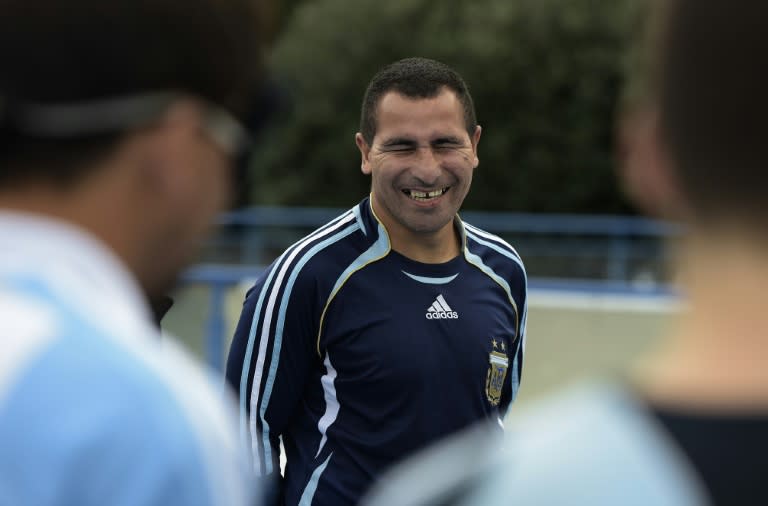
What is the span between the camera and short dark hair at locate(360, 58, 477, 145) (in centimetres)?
396

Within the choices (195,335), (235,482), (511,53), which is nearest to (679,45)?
(235,482)

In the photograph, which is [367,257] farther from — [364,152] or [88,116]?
[88,116]

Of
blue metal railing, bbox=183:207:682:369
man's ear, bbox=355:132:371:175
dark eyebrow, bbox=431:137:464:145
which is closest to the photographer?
dark eyebrow, bbox=431:137:464:145

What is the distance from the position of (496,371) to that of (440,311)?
29 centimetres

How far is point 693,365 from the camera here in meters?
1.17

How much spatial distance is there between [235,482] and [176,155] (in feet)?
1.41

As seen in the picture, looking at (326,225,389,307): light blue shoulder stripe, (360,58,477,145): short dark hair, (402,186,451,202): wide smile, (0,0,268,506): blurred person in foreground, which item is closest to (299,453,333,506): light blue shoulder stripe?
(326,225,389,307): light blue shoulder stripe

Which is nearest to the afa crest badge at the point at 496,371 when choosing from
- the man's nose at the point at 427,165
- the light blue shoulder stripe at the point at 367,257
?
the light blue shoulder stripe at the point at 367,257

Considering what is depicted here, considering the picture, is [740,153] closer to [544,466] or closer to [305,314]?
[544,466]

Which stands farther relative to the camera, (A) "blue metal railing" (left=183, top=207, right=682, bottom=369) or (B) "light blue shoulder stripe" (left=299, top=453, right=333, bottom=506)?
(A) "blue metal railing" (left=183, top=207, right=682, bottom=369)

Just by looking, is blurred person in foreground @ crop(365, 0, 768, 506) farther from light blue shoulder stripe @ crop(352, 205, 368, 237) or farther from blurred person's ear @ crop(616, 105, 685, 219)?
light blue shoulder stripe @ crop(352, 205, 368, 237)

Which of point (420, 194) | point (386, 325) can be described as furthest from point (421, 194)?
point (386, 325)

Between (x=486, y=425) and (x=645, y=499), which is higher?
(x=645, y=499)

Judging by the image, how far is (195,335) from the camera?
7996 mm
